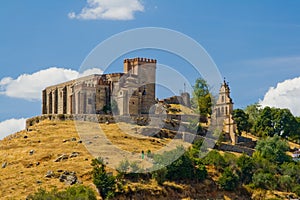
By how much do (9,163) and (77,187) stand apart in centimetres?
1519

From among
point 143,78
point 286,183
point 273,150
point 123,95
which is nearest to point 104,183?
point 286,183

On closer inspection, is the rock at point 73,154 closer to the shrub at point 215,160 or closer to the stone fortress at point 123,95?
the shrub at point 215,160

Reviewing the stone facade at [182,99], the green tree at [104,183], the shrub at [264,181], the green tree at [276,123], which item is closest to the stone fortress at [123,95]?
the green tree at [276,123]

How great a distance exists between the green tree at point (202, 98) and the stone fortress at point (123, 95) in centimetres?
333

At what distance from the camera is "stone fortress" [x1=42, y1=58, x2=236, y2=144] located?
99938mm

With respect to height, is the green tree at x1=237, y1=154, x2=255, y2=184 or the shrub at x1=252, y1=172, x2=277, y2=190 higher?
the green tree at x1=237, y1=154, x2=255, y2=184

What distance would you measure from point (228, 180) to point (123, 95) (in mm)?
25391

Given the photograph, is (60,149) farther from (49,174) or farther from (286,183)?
(286,183)

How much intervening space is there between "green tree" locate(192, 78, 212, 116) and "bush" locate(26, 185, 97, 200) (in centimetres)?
4469

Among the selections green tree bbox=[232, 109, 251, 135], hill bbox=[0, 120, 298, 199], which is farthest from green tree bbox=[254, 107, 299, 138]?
hill bbox=[0, 120, 298, 199]

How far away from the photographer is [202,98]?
112750mm

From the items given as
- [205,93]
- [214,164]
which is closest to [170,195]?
[214,164]

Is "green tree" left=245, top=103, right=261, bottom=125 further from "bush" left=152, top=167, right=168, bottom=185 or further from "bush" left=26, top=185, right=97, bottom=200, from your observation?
"bush" left=26, top=185, right=97, bottom=200

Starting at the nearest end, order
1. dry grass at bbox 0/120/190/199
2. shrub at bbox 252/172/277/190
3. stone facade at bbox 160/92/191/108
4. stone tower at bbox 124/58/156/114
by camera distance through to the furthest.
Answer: dry grass at bbox 0/120/190/199 < shrub at bbox 252/172/277/190 < stone tower at bbox 124/58/156/114 < stone facade at bbox 160/92/191/108
